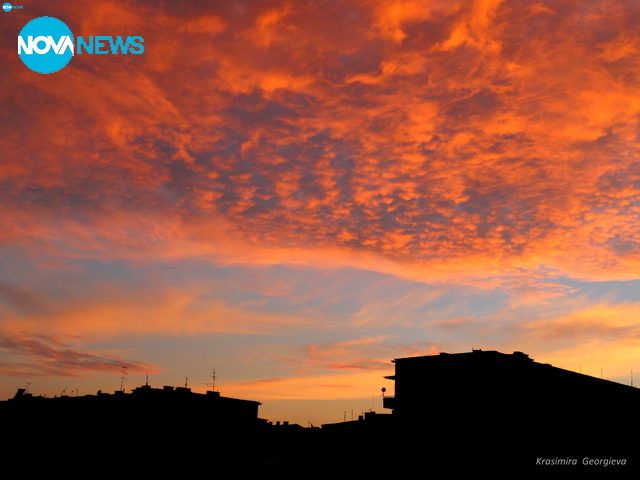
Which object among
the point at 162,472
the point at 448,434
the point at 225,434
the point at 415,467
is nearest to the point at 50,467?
the point at 162,472

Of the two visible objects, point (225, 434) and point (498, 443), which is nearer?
point (498, 443)

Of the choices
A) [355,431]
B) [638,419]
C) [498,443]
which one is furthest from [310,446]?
[638,419]

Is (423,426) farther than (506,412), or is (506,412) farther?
(423,426)

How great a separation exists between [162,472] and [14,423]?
18.6 m

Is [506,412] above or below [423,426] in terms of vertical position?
above

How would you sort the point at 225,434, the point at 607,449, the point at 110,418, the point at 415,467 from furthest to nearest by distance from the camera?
the point at 225,434 < the point at 110,418 < the point at 607,449 < the point at 415,467

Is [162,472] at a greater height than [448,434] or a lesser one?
lesser

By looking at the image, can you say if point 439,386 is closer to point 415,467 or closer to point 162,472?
point 415,467

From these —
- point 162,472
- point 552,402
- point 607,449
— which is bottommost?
point 162,472

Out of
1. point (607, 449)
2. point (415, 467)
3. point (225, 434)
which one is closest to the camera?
point (415, 467)

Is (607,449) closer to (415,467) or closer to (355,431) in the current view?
(415,467)

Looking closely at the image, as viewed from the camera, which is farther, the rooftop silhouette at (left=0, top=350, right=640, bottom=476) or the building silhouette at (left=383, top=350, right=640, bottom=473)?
the building silhouette at (left=383, top=350, right=640, bottom=473)

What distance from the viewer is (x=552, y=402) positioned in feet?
185

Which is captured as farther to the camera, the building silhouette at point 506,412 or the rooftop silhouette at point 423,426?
the building silhouette at point 506,412
